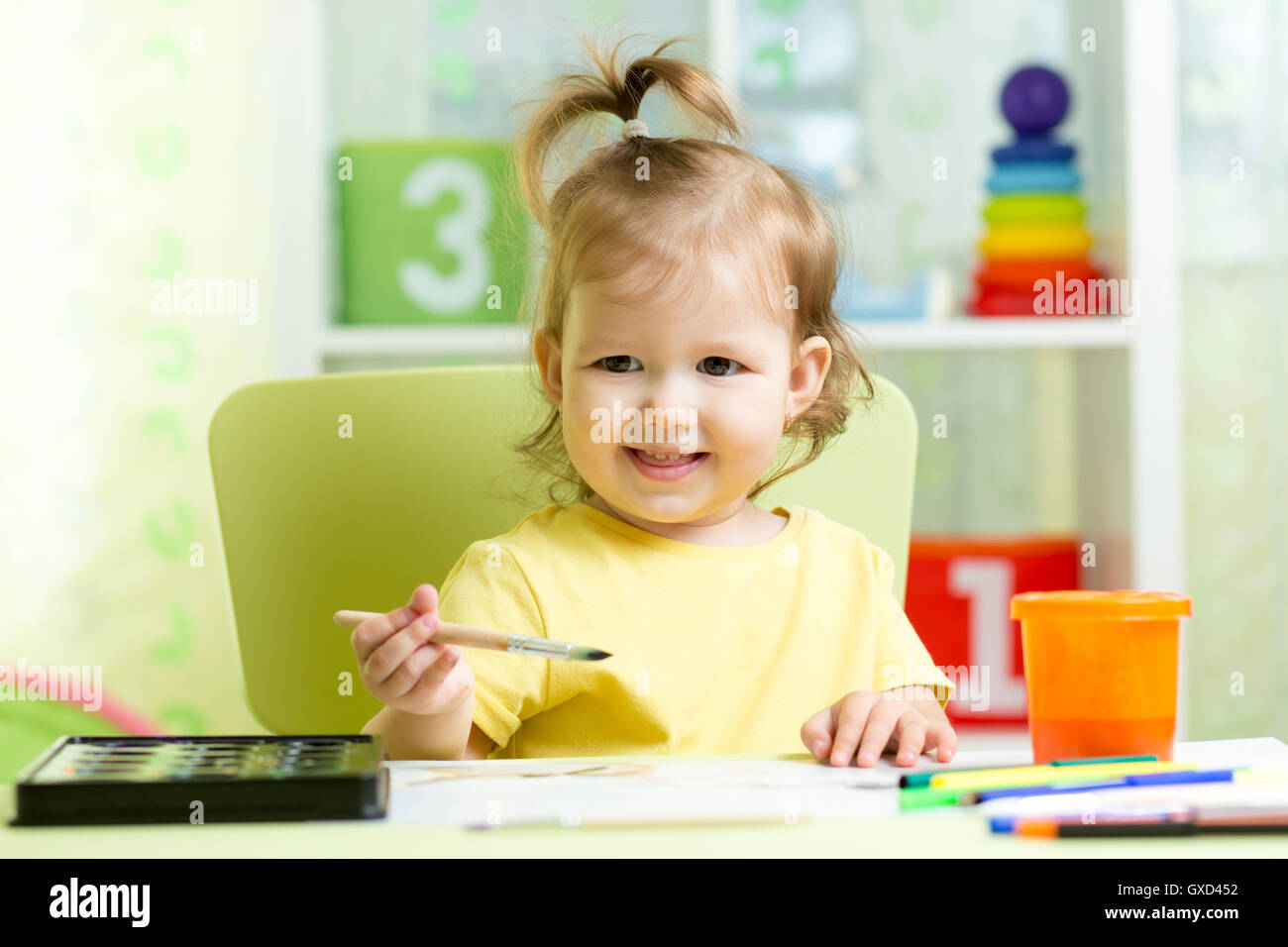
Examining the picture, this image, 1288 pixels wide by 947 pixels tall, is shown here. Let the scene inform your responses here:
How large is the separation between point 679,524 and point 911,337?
983 mm

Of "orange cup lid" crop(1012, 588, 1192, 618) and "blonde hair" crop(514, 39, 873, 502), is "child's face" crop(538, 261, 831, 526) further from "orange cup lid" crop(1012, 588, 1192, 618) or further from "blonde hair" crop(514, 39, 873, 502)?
"orange cup lid" crop(1012, 588, 1192, 618)

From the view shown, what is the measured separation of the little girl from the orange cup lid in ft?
0.75

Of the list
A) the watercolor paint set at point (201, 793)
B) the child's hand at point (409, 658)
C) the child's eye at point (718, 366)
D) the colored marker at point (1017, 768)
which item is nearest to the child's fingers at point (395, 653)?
the child's hand at point (409, 658)

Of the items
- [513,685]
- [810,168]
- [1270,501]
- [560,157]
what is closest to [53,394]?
[560,157]

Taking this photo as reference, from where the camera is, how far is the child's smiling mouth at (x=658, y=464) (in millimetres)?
909

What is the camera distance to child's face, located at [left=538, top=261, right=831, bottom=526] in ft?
2.91

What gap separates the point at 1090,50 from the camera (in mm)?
2047

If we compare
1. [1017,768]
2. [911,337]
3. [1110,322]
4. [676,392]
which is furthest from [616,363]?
[1110,322]

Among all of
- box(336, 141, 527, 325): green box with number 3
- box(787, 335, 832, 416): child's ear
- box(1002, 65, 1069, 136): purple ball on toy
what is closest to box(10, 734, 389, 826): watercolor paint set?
box(787, 335, 832, 416): child's ear

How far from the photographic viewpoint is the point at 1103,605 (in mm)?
592

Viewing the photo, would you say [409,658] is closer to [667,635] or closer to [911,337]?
[667,635]

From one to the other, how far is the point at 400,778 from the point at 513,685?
0.90 feet
